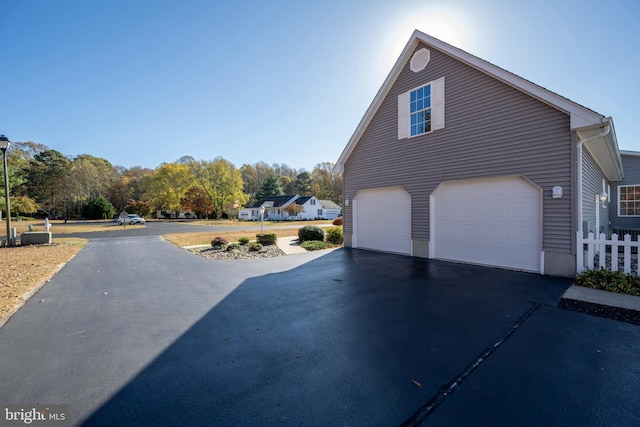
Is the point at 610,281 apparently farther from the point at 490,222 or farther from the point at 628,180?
the point at 628,180

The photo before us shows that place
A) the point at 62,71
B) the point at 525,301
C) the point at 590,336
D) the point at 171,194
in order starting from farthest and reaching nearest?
the point at 171,194 < the point at 62,71 < the point at 525,301 < the point at 590,336

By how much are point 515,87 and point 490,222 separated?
3497mm

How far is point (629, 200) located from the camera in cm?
1284

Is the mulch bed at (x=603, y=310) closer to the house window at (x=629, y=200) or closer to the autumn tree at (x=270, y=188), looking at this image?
the house window at (x=629, y=200)

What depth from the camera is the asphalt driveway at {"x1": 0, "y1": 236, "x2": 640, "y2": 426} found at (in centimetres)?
213

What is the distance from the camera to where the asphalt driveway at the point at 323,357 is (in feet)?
6.99

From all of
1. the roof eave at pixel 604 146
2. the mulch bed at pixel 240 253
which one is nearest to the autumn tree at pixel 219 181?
the mulch bed at pixel 240 253

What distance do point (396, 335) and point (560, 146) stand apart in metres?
6.16

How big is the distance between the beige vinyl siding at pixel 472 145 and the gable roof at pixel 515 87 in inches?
8.0

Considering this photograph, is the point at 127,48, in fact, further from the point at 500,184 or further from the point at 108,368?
the point at 500,184

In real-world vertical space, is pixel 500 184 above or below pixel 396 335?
above

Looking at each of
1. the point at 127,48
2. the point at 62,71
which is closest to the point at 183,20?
the point at 127,48

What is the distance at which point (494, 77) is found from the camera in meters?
7.12

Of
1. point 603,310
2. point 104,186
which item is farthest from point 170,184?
point 603,310
